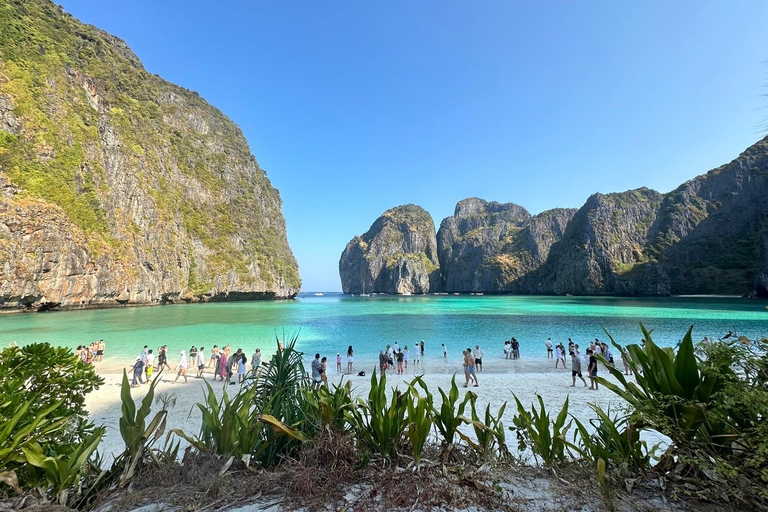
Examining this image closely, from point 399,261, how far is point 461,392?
500 ft

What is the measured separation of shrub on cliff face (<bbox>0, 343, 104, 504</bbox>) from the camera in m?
2.18

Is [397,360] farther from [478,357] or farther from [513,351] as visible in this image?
→ [513,351]

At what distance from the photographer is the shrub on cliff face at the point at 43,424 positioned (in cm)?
218

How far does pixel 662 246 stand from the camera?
100 meters

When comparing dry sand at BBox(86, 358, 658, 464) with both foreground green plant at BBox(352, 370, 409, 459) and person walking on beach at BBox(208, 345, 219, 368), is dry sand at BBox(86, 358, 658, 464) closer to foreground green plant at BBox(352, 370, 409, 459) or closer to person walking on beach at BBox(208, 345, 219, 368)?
person walking on beach at BBox(208, 345, 219, 368)

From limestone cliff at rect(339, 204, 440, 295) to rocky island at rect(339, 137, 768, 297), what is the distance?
3275cm

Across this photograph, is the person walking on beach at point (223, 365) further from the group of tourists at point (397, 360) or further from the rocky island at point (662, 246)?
the rocky island at point (662, 246)

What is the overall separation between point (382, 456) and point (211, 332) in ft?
89.3

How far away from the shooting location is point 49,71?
46.3 meters

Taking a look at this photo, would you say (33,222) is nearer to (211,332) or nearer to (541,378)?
(211,332)

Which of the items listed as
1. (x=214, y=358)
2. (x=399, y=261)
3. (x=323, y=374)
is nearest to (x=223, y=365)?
(x=214, y=358)

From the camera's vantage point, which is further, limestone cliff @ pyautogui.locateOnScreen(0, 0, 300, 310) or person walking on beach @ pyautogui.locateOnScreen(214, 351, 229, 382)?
limestone cliff @ pyautogui.locateOnScreen(0, 0, 300, 310)

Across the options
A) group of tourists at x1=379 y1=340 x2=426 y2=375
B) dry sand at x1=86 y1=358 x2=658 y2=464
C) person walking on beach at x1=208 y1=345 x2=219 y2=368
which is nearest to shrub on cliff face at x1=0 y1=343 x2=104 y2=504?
dry sand at x1=86 y1=358 x2=658 y2=464

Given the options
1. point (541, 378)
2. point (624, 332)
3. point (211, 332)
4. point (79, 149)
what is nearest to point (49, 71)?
point (79, 149)
